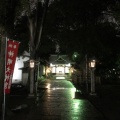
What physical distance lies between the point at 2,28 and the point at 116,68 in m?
37.7

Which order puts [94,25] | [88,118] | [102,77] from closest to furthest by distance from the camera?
[88,118]
[94,25]
[102,77]

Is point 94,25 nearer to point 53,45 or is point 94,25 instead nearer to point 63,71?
point 53,45

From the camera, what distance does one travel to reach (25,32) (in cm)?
3506

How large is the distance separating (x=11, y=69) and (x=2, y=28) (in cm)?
282

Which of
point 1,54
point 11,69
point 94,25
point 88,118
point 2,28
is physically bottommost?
point 88,118

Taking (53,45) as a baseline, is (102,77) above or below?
below

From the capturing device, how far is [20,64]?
133 ft

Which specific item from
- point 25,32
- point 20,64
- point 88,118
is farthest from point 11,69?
point 20,64

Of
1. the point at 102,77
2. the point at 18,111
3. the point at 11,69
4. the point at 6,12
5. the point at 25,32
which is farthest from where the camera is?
the point at 102,77

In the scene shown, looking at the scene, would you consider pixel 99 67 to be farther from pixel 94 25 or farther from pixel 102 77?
pixel 94 25

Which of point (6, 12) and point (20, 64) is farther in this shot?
A: point (20, 64)

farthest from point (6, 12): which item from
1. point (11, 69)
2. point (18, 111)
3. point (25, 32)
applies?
point (25, 32)

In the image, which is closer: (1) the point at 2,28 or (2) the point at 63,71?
(1) the point at 2,28

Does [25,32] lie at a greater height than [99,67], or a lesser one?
greater
